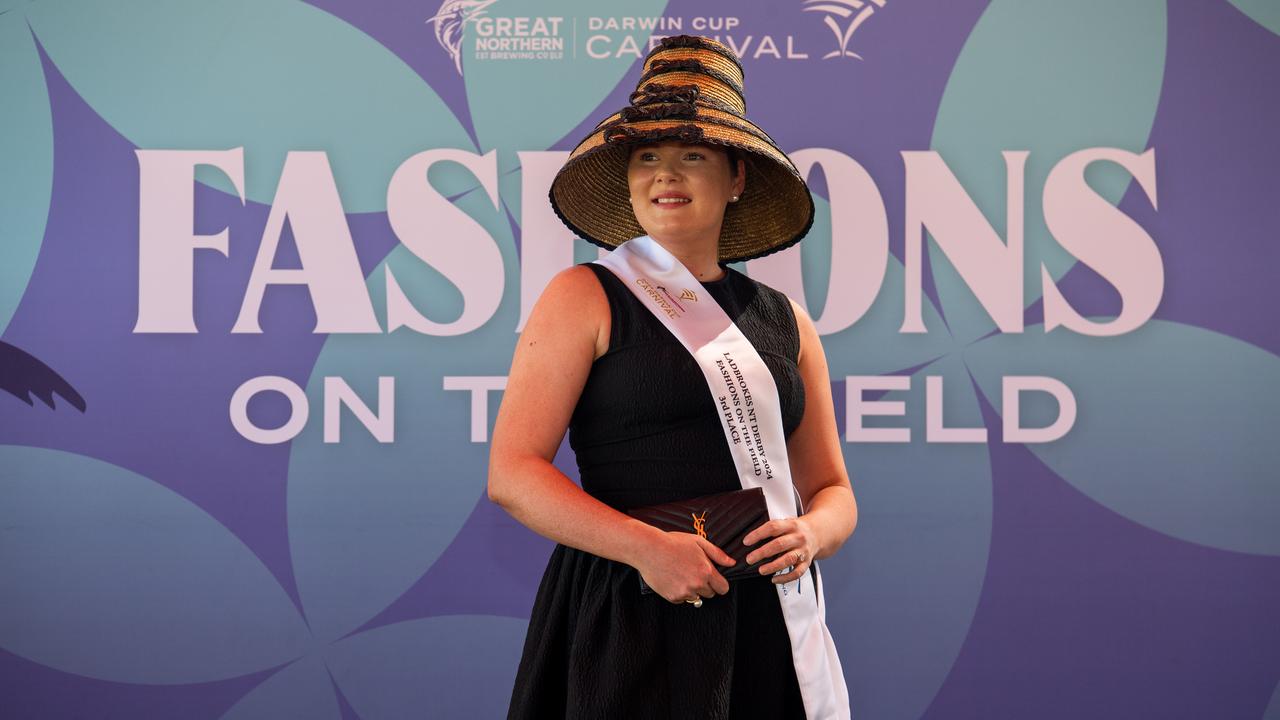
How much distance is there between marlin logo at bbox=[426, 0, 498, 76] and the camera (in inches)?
98.8

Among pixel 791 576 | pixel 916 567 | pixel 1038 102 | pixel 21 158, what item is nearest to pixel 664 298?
pixel 791 576

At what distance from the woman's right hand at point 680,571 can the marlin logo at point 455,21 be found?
1706 millimetres

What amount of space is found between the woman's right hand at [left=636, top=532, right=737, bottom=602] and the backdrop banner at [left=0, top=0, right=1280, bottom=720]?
4.47ft

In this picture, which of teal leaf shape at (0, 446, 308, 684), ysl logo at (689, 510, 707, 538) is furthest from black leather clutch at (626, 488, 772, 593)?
teal leaf shape at (0, 446, 308, 684)

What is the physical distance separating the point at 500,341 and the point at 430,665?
82cm

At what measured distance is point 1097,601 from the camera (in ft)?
8.21

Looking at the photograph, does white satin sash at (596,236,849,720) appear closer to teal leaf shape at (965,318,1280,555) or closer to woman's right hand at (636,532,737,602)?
woman's right hand at (636,532,737,602)

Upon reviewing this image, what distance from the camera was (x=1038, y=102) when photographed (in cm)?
252

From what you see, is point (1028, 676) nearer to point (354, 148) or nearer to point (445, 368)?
point (445, 368)

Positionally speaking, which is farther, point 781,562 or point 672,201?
point 672,201

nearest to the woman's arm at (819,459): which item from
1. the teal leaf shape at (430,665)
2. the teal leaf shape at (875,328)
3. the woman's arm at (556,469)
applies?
the woman's arm at (556,469)

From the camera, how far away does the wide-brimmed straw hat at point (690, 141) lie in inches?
52.4

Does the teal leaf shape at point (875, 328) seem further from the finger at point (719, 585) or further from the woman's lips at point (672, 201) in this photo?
the finger at point (719, 585)

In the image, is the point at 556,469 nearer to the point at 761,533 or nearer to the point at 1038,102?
the point at 761,533
